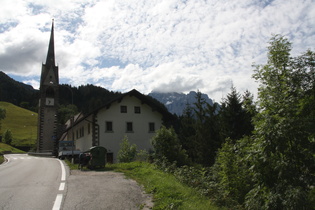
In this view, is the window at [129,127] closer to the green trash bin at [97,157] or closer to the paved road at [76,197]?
the green trash bin at [97,157]

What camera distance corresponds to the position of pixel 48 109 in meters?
58.0

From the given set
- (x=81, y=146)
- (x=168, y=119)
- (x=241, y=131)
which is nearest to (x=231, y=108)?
(x=241, y=131)

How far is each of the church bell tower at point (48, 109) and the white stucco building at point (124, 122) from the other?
1044 inches

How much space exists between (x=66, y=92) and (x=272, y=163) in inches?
5621

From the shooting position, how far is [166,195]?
7.68 m

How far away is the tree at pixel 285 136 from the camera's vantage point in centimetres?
595

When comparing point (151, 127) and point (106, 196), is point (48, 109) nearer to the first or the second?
point (151, 127)

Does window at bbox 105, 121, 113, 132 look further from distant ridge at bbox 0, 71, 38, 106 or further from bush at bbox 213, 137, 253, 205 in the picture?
distant ridge at bbox 0, 71, 38, 106

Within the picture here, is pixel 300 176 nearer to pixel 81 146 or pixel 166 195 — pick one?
pixel 166 195

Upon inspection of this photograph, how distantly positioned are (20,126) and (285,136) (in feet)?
365

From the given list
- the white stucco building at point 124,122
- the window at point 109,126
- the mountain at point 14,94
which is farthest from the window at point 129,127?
the mountain at point 14,94

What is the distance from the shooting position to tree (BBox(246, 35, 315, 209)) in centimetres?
595

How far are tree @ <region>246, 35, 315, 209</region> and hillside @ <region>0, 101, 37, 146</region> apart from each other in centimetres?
8599

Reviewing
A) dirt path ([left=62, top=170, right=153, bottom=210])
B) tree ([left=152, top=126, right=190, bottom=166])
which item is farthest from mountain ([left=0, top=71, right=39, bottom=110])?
dirt path ([left=62, top=170, right=153, bottom=210])
